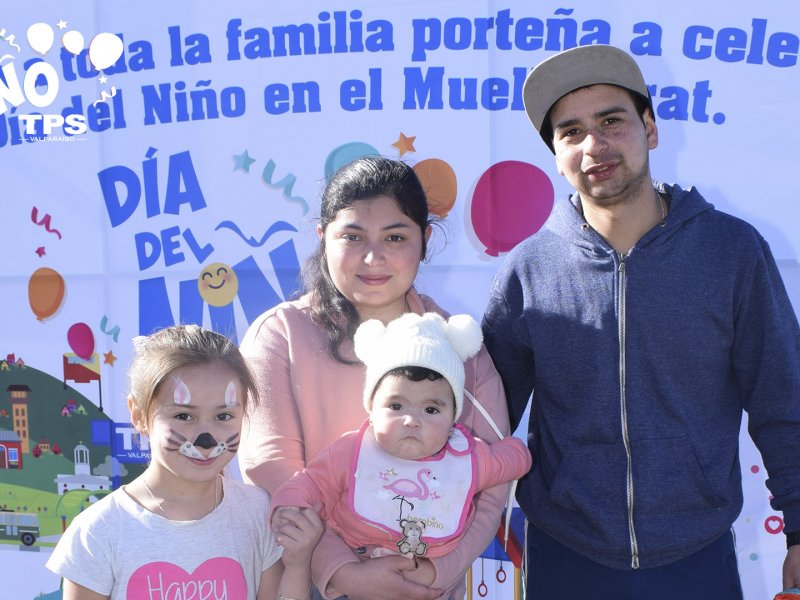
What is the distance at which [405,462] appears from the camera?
163cm

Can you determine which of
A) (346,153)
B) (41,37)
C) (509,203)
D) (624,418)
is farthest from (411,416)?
(41,37)

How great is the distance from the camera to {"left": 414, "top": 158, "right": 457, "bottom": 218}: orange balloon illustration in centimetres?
271

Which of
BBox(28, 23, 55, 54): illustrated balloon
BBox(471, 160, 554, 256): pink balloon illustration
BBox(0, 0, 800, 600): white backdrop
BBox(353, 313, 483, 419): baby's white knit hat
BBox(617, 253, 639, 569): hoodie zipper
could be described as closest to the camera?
BBox(353, 313, 483, 419): baby's white knit hat

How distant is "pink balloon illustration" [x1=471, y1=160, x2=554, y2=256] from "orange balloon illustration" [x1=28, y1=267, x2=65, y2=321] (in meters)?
1.64

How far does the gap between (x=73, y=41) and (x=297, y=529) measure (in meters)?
2.30

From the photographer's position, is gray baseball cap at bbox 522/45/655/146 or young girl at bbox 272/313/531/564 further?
gray baseball cap at bbox 522/45/655/146

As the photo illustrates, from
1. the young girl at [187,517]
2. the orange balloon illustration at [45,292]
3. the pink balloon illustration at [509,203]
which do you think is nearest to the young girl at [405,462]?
the young girl at [187,517]

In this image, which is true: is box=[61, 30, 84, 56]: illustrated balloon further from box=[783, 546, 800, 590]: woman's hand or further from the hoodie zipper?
box=[783, 546, 800, 590]: woman's hand

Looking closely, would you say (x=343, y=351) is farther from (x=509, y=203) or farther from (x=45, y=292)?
(x=45, y=292)

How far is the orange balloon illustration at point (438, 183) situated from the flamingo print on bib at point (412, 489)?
1.26 metres

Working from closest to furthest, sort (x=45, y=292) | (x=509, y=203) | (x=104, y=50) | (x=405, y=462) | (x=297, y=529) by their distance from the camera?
(x=297, y=529) < (x=405, y=462) < (x=509, y=203) < (x=104, y=50) < (x=45, y=292)

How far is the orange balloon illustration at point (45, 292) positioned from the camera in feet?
9.92

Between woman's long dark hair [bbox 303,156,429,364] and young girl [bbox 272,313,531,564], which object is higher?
woman's long dark hair [bbox 303,156,429,364]

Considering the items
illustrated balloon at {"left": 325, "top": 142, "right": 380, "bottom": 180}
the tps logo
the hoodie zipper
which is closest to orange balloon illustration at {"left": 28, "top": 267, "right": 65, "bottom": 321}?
the tps logo
